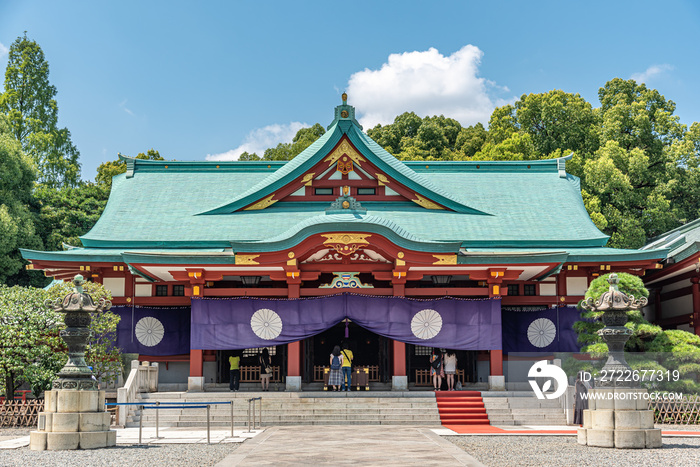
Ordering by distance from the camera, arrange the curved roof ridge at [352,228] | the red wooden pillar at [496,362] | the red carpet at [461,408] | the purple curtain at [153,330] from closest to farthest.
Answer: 1. the red carpet at [461,408]
2. the curved roof ridge at [352,228]
3. the red wooden pillar at [496,362]
4. the purple curtain at [153,330]

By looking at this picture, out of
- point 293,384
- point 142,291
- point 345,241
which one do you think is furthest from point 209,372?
point 345,241

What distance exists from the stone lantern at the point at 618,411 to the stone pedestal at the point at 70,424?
9427 millimetres

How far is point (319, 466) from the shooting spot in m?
11.0


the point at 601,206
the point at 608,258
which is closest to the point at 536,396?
the point at 608,258

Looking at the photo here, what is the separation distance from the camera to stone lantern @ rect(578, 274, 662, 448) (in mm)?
13336

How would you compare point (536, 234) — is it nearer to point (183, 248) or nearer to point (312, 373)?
point (312, 373)

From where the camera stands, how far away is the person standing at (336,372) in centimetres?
2148

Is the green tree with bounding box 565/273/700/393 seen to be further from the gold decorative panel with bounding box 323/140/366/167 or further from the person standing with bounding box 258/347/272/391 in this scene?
the gold decorative panel with bounding box 323/140/366/167

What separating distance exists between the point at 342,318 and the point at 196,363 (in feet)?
15.3

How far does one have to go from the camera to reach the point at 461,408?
19672 mm

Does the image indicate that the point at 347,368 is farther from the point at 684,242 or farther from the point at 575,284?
the point at 684,242

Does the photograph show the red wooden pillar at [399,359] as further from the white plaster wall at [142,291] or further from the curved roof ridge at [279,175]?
the white plaster wall at [142,291]

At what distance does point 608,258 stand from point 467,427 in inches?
312

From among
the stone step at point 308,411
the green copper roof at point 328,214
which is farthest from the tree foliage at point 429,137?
the stone step at point 308,411
